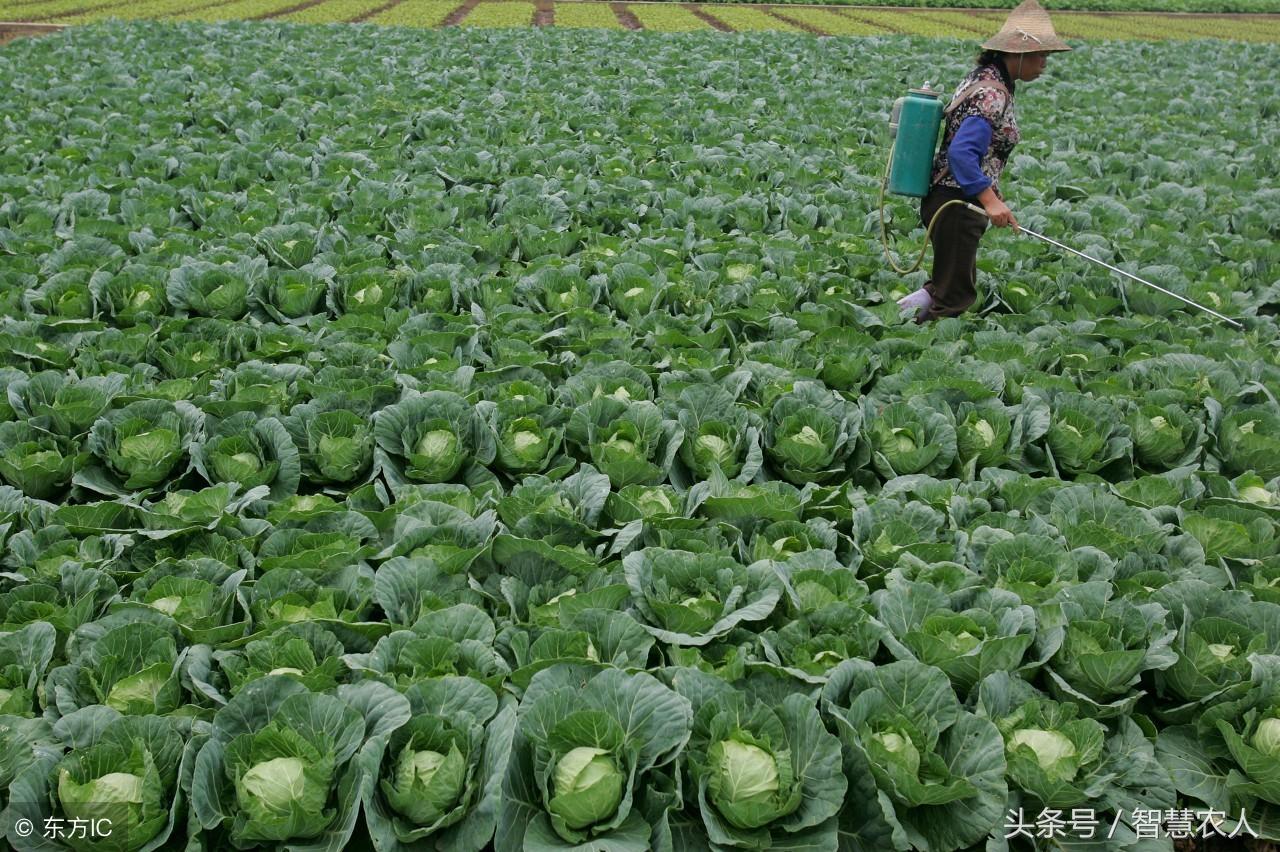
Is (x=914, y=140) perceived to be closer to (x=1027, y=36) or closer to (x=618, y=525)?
(x=1027, y=36)

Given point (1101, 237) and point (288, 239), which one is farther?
point (1101, 237)

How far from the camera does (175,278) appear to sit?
18.3ft

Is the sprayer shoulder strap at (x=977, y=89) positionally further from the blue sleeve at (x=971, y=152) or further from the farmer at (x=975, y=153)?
the blue sleeve at (x=971, y=152)

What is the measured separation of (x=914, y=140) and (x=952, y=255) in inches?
30.6

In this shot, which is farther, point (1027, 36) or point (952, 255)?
point (952, 255)

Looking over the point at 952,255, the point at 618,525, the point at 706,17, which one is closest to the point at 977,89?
the point at 952,255

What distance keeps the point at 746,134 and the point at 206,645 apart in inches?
354

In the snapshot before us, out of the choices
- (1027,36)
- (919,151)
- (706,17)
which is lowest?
(919,151)

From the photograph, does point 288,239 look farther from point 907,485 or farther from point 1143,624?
point 1143,624

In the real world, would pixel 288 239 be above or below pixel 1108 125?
below

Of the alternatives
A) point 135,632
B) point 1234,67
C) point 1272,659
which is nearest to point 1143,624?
point 1272,659

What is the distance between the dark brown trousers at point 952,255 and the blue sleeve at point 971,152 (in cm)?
30

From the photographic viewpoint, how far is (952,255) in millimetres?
6059

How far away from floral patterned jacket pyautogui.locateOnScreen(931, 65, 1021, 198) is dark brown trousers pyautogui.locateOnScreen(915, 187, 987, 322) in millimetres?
191
